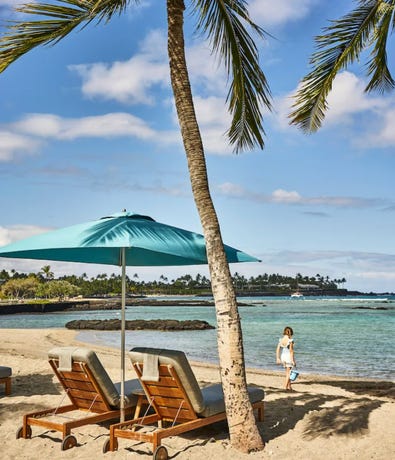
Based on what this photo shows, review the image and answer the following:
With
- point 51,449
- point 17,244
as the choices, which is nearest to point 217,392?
point 51,449

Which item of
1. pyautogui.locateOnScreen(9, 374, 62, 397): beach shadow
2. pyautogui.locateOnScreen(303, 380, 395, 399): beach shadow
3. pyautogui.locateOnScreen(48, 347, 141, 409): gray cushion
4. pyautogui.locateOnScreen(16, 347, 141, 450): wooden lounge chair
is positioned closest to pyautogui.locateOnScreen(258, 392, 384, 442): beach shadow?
pyautogui.locateOnScreen(48, 347, 141, 409): gray cushion

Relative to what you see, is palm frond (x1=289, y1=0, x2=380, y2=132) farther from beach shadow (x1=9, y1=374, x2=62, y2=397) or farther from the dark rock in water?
the dark rock in water

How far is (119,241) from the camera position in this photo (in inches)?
221

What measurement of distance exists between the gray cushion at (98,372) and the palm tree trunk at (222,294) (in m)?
1.29

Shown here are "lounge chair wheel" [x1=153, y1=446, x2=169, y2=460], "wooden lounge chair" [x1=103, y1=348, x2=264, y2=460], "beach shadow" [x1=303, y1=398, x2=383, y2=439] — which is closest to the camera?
"lounge chair wheel" [x1=153, y1=446, x2=169, y2=460]

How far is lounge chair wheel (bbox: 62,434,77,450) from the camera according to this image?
19.1ft

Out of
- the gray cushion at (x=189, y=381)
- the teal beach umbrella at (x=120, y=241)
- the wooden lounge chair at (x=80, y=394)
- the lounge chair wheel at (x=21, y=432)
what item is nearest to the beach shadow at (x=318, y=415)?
the gray cushion at (x=189, y=381)

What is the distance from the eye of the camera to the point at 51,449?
5895mm

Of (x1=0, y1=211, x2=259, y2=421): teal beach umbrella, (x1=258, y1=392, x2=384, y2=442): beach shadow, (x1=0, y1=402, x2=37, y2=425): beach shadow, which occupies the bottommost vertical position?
(x1=0, y1=402, x2=37, y2=425): beach shadow

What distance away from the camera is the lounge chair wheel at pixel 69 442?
5812 mm

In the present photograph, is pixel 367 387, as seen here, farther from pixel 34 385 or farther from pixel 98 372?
pixel 98 372

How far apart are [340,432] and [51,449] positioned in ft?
10.6

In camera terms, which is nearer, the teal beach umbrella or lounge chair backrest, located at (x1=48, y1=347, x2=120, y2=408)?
the teal beach umbrella

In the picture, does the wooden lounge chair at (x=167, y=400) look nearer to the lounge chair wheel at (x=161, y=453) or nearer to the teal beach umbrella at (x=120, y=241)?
Result: the lounge chair wheel at (x=161, y=453)
